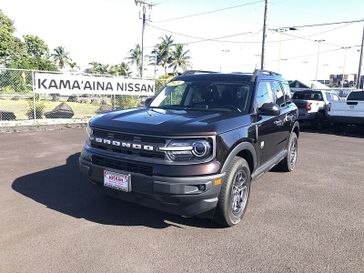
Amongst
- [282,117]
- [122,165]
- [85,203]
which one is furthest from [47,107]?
[122,165]

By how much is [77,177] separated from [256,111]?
11.1 feet

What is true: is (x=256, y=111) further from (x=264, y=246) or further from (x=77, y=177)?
(x=77, y=177)

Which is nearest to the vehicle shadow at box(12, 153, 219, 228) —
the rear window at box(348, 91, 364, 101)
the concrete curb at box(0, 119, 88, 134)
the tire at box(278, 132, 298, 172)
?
the tire at box(278, 132, 298, 172)

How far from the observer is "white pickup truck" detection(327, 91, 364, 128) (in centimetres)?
1283

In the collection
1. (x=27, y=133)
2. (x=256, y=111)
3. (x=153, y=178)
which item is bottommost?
(x=27, y=133)

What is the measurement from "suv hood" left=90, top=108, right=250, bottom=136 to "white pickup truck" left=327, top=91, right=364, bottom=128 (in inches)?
395

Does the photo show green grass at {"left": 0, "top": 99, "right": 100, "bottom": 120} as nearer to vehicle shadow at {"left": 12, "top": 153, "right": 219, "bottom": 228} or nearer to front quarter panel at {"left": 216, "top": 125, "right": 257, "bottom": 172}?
vehicle shadow at {"left": 12, "top": 153, "right": 219, "bottom": 228}

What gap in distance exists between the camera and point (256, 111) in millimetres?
4777

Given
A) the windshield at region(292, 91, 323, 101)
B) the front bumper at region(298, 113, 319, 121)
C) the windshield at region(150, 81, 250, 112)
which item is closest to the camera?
the windshield at region(150, 81, 250, 112)

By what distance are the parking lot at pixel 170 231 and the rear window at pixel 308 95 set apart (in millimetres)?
8953

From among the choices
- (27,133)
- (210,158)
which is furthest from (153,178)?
(27,133)

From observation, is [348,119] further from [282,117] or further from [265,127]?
[265,127]

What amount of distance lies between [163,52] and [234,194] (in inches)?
2558

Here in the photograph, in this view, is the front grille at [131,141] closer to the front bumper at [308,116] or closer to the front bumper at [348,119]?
the front bumper at [348,119]
